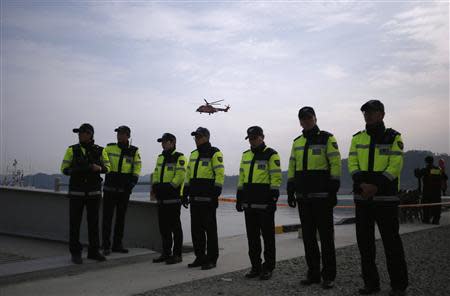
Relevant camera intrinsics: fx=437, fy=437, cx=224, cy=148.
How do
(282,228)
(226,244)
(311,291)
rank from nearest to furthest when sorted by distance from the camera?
(311,291) → (226,244) → (282,228)

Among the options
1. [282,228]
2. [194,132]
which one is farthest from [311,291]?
[282,228]

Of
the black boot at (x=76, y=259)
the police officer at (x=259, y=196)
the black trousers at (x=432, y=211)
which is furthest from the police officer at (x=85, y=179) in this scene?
the black trousers at (x=432, y=211)

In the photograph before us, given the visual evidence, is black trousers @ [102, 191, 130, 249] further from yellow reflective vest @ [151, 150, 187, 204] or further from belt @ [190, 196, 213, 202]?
belt @ [190, 196, 213, 202]

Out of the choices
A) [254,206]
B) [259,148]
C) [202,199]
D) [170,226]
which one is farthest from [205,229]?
[259,148]

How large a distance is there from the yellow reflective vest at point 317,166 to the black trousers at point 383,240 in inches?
18.1

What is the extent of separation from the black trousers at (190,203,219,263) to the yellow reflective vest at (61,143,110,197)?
5.03 feet

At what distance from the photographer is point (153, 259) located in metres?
6.88

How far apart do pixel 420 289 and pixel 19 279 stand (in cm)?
478

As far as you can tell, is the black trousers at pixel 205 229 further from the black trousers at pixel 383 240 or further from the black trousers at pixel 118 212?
the black trousers at pixel 383 240

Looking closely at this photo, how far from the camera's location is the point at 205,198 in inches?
254

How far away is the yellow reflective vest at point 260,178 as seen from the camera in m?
5.77

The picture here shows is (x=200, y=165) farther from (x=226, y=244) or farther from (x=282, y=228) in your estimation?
(x=282, y=228)

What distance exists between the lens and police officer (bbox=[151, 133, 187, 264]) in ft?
22.3

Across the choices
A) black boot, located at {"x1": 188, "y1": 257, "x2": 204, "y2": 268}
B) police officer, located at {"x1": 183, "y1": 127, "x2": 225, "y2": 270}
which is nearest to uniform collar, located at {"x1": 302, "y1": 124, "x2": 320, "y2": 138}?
police officer, located at {"x1": 183, "y1": 127, "x2": 225, "y2": 270}
